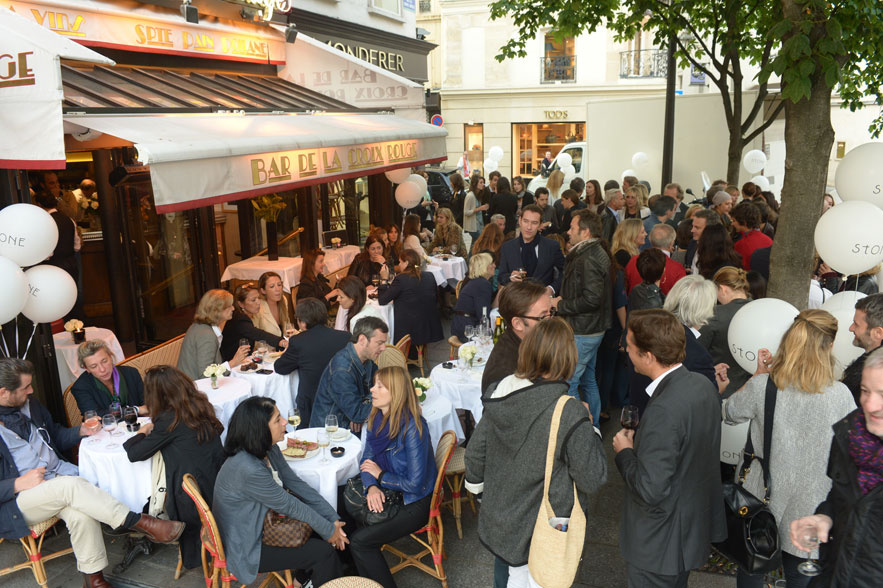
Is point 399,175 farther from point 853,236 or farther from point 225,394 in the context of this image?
point 853,236

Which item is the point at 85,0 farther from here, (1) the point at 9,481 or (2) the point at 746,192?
(2) the point at 746,192

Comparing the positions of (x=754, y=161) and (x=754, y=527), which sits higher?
(x=754, y=161)

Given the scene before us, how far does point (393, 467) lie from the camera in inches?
163

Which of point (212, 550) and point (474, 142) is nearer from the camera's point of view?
point (212, 550)

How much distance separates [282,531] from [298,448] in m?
A: 0.61

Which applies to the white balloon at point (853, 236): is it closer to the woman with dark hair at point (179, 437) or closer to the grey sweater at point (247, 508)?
the grey sweater at point (247, 508)

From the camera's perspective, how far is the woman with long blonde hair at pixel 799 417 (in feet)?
10.6

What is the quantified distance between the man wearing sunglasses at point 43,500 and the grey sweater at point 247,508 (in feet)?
2.12

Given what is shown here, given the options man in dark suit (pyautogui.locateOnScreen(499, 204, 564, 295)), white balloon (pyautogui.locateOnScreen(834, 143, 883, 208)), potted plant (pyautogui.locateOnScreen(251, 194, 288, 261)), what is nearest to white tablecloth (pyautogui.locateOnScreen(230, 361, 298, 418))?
man in dark suit (pyautogui.locateOnScreen(499, 204, 564, 295))

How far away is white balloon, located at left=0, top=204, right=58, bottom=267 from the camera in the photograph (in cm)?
477

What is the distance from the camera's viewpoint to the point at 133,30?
23.6 ft

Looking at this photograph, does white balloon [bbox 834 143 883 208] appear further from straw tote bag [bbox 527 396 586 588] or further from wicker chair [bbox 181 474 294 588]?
wicker chair [bbox 181 474 294 588]

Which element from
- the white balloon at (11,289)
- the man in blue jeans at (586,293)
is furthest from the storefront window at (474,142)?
the white balloon at (11,289)

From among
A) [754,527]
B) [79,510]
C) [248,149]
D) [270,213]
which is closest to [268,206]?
[270,213]
